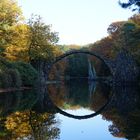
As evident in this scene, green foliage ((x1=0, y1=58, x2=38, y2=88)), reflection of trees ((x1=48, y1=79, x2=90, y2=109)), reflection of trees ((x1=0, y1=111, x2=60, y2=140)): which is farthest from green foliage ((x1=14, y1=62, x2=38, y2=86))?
reflection of trees ((x1=0, y1=111, x2=60, y2=140))

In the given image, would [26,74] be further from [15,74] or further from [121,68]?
[121,68]

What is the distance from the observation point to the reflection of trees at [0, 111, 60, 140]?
13648 mm

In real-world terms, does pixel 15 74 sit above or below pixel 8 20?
below

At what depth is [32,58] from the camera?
2344 inches

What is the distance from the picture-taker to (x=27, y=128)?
51.4ft

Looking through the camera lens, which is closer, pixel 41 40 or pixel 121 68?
pixel 41 40

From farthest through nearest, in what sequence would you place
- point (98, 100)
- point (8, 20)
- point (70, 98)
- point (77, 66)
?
point (77, 66), point (8, 20), point (70, 98), point (98, 100)

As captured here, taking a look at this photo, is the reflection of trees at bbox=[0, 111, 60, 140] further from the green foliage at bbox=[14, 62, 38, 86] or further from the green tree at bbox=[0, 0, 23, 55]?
the green tree at bbox=[0, 0, 23, 55]

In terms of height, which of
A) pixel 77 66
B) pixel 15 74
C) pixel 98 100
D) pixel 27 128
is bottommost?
pixel 27 128

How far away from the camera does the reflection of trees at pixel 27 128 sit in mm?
13648

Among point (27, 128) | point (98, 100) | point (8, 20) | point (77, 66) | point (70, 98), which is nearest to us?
point (27, 128)

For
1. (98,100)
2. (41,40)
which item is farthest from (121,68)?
(98,100)

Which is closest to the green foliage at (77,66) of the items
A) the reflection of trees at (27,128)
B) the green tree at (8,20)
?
the green tree at (8,20)

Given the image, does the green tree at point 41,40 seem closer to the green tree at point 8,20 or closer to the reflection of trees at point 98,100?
the green tree at point 8,20
